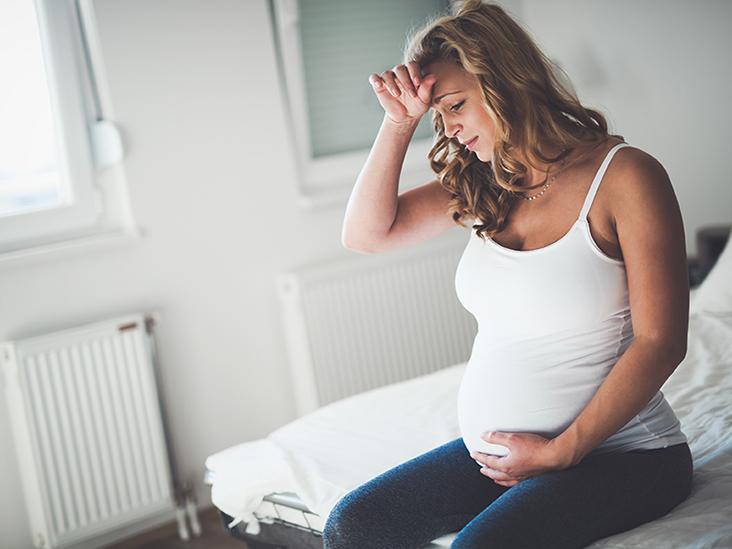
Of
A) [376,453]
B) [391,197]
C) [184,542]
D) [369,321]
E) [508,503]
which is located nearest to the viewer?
[508,503]

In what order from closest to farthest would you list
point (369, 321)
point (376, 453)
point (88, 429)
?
point (376, 453) → point (88, 429) → point (369, 321)

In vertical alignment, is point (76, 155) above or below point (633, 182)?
above

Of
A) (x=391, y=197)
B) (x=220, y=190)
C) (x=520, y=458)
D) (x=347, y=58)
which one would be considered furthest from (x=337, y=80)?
(x=520, y=458)

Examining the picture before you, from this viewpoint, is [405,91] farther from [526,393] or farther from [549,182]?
[526,393]

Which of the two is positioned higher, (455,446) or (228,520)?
(455,446)

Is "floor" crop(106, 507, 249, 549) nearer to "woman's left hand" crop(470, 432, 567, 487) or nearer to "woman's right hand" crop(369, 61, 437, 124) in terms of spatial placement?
"woman's left hand" crop(470, 432, 567, 487)

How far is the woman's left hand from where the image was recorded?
46.0 inches

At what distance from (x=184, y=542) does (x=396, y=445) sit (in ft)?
3.79

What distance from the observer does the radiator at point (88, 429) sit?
223 cm

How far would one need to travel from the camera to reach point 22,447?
225 cm

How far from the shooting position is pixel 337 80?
9.59ft

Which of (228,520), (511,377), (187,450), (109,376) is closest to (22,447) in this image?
(109,376)

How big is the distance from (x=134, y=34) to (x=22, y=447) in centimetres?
120

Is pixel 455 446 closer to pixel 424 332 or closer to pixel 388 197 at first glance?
pixel 388 197
